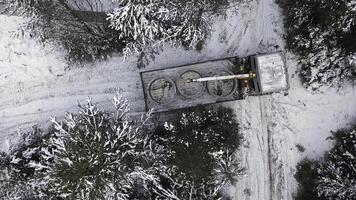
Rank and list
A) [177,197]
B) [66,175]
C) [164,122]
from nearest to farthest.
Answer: [66,175]
[177,197]
[164,122]

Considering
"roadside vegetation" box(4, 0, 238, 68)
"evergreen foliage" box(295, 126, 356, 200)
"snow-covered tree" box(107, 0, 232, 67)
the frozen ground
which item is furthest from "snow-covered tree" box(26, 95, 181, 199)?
"evergreen foliage" box(295, 126, 356, 200)

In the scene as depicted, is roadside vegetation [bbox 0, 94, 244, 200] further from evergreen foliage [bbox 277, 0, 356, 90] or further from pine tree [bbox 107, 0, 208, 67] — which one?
evergreen foliage [bbox 277, 0, 356, 90]

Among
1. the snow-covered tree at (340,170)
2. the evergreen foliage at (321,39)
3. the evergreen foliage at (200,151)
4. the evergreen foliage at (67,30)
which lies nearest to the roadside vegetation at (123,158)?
the evergreen foliage at (200,151)

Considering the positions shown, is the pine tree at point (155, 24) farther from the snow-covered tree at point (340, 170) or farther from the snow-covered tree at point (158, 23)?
the snow-covered tree at point (340, 170)

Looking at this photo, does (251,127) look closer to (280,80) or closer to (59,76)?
(280,80)

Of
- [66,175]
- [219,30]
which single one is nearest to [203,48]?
[219,30]

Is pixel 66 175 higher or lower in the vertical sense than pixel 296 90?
lower

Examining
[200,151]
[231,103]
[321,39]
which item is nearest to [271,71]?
[231,103]
